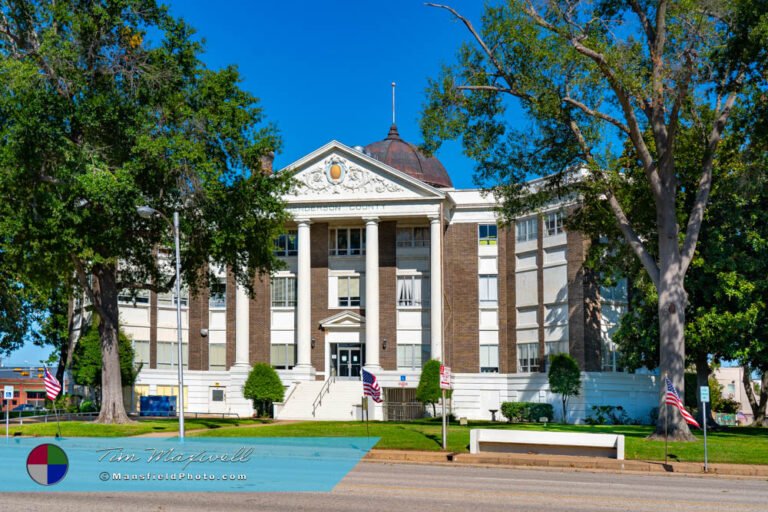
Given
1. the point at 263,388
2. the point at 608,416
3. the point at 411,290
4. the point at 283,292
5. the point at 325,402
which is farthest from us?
the point at 283,292

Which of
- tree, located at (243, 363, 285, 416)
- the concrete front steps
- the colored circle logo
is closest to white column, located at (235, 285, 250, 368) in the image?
tree, located at (243, 363, 285, 416)

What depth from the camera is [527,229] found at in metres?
55.8

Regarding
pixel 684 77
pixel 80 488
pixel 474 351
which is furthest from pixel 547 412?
pixel 80 488

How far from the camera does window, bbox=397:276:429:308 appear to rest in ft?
185

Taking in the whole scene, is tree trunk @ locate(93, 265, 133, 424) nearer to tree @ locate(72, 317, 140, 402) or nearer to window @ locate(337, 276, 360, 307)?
tree @ locate(72, 317, 140, 402)

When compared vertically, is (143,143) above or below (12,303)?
above

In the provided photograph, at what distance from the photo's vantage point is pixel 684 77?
29.1 metres

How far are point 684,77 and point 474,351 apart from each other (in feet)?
95.1

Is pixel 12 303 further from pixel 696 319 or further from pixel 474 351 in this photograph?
pixel 696 319

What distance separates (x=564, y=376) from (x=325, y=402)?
13.0 metres

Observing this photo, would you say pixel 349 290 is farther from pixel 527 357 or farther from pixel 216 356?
pixel 527 357

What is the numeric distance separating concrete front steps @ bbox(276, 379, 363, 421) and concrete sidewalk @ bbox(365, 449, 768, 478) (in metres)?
25.4

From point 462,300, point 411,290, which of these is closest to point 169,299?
point 411,290

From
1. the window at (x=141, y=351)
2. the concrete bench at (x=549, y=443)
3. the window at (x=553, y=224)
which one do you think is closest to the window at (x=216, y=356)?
the window at (x=141, y=351)
